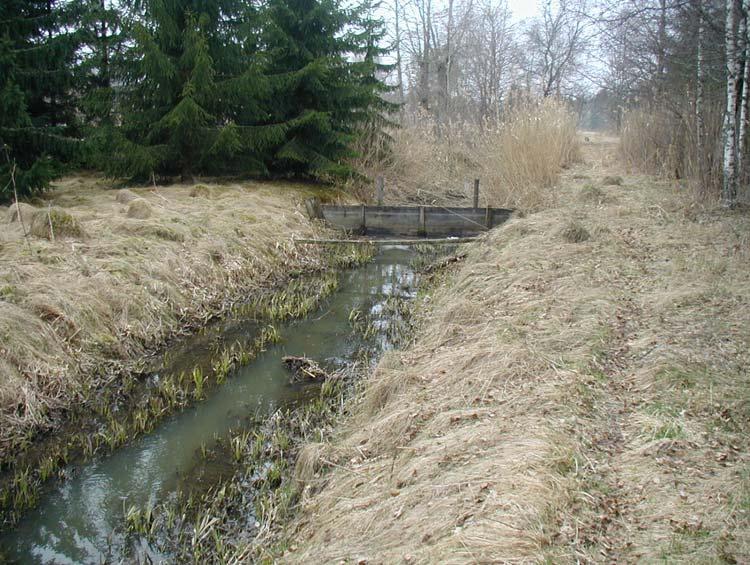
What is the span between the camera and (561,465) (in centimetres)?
290

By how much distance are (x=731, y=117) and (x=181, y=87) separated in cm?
950

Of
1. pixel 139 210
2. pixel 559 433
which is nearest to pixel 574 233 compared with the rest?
pixel 559 433

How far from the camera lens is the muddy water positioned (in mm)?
3373

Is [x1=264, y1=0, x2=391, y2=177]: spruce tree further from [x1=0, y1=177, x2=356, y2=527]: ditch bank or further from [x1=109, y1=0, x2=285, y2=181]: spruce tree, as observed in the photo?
[x1=0, y1=177, x2=356, y2=527]: ditch bank

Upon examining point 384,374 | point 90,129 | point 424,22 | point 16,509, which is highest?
point 424,22

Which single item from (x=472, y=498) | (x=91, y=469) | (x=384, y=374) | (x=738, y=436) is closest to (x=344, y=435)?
(x=384, y=374)

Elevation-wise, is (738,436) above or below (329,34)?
below

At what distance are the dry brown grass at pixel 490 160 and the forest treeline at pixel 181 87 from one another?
2311 mm

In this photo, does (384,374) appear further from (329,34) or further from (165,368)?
(329,34)

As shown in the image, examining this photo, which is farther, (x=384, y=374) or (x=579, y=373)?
(x=384, y=374)

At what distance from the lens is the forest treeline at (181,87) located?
9.63 m

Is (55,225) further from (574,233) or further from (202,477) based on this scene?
(574,233)

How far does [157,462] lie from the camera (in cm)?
417

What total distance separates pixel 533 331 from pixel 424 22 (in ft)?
70.9
